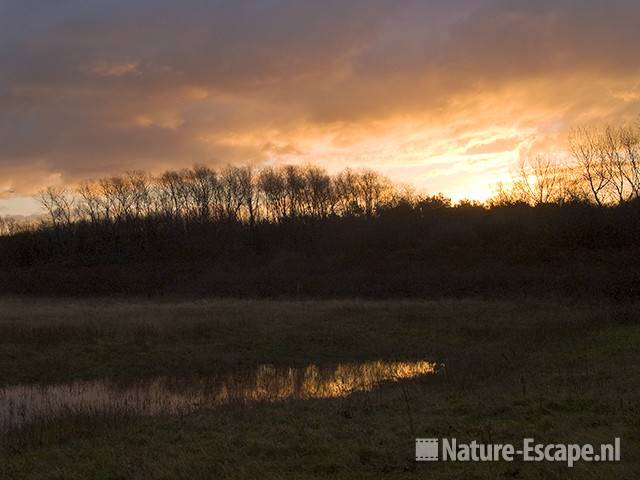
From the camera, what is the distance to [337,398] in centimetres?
1356

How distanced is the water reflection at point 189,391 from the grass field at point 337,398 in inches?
39.3

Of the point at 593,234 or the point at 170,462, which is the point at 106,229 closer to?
the point at 593,234

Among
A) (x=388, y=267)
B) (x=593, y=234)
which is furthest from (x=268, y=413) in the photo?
(x=593, y=234)

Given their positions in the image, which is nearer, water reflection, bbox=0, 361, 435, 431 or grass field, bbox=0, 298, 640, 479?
grass field, bbox=0, 298, 640, 479

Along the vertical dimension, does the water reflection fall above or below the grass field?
below

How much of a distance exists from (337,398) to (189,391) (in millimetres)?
5330

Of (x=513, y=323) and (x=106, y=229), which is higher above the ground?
(x=106, y=229)

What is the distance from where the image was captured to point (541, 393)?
11617mm

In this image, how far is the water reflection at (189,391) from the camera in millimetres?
13406

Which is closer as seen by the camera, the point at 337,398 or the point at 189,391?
the point at 337,398

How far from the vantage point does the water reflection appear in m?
13.4

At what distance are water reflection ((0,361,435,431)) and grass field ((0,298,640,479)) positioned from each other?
1.00 metres

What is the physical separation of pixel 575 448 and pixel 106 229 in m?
103

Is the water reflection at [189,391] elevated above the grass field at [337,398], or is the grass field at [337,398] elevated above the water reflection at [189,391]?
the grass field at [337,398]
